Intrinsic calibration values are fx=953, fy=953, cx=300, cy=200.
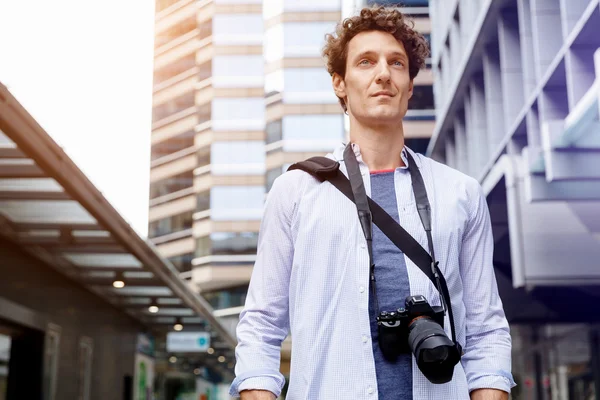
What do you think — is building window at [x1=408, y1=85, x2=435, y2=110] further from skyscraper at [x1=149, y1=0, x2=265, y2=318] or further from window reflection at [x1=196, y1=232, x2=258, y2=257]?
window reflection at [x1=196, y1=232, x2=258, y2=257]

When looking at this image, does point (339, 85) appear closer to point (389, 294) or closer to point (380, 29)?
point (380, 29)

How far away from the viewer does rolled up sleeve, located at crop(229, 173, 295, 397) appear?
2.28m

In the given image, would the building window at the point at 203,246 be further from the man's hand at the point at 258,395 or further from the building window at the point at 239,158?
the man's hand at the point at 258,395

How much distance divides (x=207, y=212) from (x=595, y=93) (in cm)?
6273

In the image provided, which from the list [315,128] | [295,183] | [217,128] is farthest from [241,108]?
[295,183]

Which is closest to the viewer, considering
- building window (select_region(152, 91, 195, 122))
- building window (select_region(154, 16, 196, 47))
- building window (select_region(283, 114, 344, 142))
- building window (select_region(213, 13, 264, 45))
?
building window (select_region(283, 114, 344, 142))

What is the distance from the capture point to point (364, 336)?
217 cm

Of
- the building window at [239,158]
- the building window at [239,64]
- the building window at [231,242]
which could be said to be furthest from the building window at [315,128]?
the building window at [231,242]

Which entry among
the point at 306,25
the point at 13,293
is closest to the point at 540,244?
the point at 13,293

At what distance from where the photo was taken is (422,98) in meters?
61.0

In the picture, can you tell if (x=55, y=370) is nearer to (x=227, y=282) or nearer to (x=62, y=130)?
(x=62, y=130)

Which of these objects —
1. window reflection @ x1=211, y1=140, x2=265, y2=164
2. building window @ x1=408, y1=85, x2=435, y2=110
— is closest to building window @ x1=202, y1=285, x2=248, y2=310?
window reflection @ x1=211, y1=140, x2=265, y2=164

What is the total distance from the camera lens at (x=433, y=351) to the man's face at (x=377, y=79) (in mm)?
602

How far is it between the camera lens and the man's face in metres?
0.60
